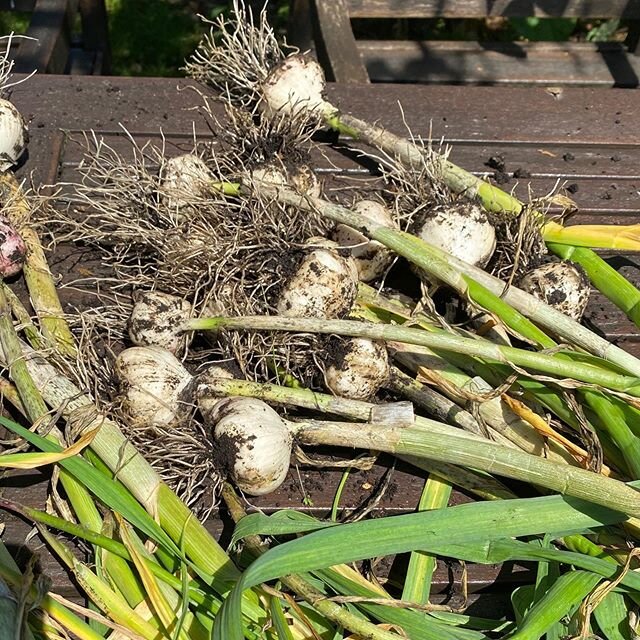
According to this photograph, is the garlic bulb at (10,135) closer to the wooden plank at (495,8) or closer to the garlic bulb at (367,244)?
the garlic bulb at (367,244)

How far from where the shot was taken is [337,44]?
262cm

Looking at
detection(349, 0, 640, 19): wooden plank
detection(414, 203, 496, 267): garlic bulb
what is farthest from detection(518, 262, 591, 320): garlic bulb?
detection(349, 0, 640, 19): wooden plank

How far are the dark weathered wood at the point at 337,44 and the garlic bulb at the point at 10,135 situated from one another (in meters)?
1.00

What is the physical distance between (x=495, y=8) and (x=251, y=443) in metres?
2.27

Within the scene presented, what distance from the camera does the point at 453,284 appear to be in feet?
5.06

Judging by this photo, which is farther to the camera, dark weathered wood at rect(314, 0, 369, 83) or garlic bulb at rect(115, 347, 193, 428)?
dark weathered wood at rect(314, 0, 369, 83)

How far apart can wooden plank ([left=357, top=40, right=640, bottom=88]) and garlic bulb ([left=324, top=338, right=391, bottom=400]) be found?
184 cm

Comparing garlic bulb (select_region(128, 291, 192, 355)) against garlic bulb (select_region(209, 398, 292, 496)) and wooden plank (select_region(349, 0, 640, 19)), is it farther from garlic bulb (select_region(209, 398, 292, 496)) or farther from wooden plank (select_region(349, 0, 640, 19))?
wooden plank (select_region(349, 0, 640, 19))

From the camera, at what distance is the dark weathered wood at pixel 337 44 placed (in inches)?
97.5

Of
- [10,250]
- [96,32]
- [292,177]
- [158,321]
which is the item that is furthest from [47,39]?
[158,321]

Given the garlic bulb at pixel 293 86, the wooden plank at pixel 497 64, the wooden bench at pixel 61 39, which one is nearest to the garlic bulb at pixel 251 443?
the garlic bulb at pixel 293 86

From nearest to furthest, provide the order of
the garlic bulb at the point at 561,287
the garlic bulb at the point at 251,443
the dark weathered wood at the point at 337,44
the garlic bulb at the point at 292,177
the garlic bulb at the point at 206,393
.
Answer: the garlic bulb at the point at 251,443
the garlic bulb at the point at 206,393
the garlic bulb at the point at 561,287
the garlic bulb at the point at 292,177
the dark weathered wood at the point at 337,44

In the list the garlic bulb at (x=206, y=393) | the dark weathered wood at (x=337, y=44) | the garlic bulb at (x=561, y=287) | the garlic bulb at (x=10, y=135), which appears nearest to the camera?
the garlic bulb at (x=206, y=393)

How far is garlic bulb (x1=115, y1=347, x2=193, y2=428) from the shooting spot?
4.81 feet
